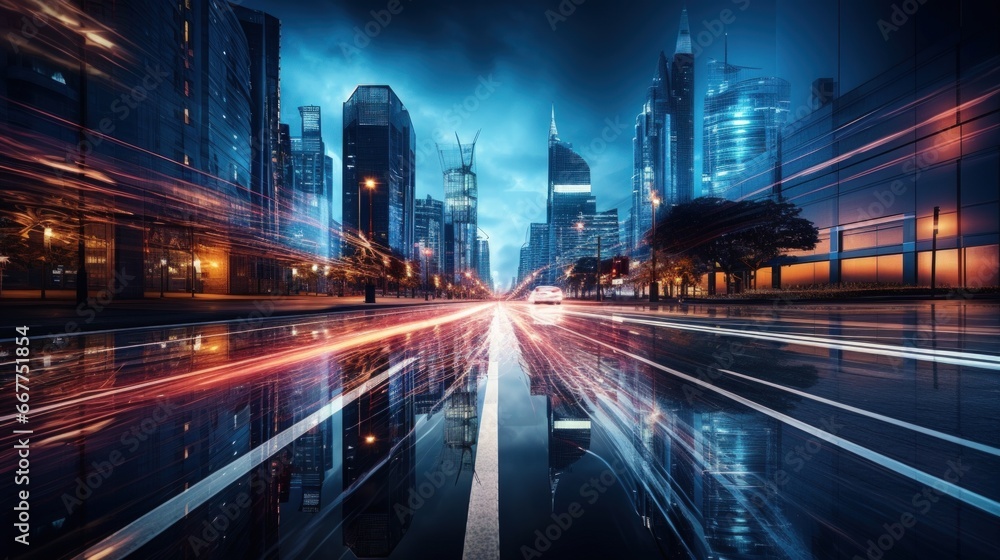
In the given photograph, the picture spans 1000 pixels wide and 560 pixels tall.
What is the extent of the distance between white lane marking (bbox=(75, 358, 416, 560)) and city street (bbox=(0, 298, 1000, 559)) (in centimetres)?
2

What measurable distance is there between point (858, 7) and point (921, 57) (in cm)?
1181

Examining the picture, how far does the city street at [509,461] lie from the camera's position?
6.98ft

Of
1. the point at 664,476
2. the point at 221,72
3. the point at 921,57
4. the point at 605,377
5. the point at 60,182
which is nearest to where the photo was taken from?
the point at 664,476

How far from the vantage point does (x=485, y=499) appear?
2613mm

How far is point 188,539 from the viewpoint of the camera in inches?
81.7

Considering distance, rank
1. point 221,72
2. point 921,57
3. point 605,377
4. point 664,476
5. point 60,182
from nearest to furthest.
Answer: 1. point 664,476
2. point 605,377
3. point 60,182
4. point 921,57
5. point 221,72

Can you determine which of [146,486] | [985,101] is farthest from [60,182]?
[985,101]

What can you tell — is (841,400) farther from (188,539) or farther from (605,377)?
(188,539)

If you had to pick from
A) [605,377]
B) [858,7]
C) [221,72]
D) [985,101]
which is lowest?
[605,377]

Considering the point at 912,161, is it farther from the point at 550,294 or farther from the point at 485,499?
the point at 485,499

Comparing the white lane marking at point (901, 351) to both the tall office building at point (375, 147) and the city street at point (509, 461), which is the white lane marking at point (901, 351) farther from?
the tall office building at point (375, 147)

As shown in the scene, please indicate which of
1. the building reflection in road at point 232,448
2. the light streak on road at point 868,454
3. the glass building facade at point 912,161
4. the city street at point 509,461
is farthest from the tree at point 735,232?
the building reflection in road at point 232,448

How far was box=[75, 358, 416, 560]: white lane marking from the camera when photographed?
1.97 m

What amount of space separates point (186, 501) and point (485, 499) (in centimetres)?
192
